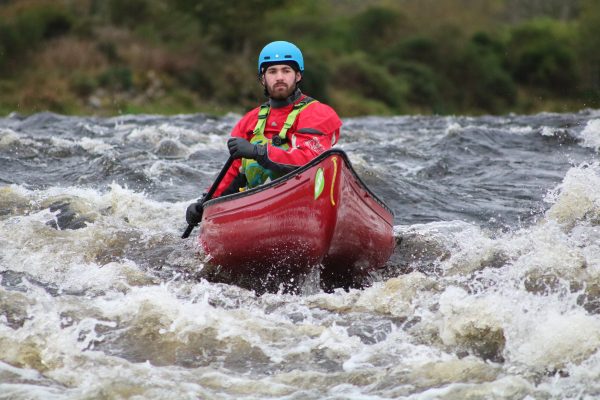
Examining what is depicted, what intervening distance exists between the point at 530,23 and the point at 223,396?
40596 mm

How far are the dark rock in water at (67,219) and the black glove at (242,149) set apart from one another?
8.21 ft

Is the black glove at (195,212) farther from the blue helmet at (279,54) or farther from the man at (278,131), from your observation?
the blue helmet at (279,54)

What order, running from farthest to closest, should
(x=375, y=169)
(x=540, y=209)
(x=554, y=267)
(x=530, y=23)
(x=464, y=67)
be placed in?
1. (x=530, y=23)
2. (x=464, y=67)
3. (x=375, y=169)
4. (x=540, y=209)
5. (x=554, y=267)

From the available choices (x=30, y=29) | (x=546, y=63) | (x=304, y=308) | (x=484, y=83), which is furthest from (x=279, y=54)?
(x=546, y=63)

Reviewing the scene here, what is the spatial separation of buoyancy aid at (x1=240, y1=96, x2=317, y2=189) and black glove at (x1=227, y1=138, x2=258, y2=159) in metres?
0.43

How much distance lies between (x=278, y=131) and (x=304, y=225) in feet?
3.63

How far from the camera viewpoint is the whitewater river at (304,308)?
472 cm

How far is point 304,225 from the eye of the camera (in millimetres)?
6215

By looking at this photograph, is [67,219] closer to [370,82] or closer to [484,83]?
[370,82]

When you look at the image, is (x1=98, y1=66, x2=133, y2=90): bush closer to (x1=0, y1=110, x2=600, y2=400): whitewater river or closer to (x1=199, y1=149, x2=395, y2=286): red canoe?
(x1=0, y1=110, x2=600, y2=400): whitewater river

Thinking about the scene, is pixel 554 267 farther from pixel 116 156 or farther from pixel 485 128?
pixel 485 128

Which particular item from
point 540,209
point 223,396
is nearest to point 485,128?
point 540,209

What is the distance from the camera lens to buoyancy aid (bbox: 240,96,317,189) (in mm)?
6867

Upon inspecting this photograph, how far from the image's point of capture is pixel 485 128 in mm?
15367
